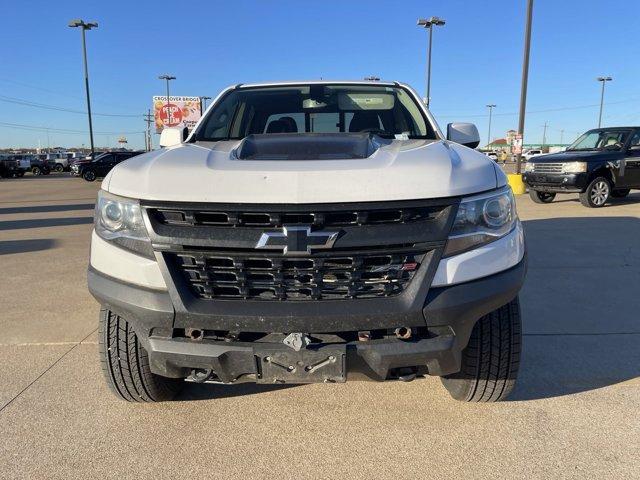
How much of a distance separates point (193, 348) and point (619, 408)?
2297 millimetres

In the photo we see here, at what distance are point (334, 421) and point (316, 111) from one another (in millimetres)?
2283

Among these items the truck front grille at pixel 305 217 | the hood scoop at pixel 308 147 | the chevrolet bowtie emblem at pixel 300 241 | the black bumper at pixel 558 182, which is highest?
the hood scoop at pixel 308 147

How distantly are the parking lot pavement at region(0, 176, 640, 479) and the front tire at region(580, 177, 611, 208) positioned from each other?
8.16 meters

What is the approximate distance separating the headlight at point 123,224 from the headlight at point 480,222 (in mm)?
1287

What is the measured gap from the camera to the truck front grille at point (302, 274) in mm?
2109

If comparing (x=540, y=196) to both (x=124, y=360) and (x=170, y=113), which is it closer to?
(x=124, y=360)

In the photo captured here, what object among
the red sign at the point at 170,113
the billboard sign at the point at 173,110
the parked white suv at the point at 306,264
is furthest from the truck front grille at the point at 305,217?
the red sign at the point at 170,113

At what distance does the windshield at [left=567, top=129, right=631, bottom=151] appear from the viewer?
1176cm

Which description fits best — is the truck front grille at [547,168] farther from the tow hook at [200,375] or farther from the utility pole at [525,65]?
the tow hook at [200,375]

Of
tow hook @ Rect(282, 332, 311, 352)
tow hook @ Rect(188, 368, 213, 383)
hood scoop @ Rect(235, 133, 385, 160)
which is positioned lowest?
tow hook @ Rect(188, 368, 213, 383)

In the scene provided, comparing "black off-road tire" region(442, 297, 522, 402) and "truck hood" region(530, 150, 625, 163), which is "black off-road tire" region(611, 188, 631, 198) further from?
"black off-road tire" region(442, 297, 522, 402)

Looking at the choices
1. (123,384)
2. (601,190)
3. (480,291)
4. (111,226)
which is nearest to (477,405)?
(480,291)

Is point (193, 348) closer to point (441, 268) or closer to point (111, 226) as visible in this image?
point (111, 226)

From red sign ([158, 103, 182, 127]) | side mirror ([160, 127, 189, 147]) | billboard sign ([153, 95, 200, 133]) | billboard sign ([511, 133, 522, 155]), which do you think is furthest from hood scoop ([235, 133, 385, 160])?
red sign ([158, 103, 182, 127])
